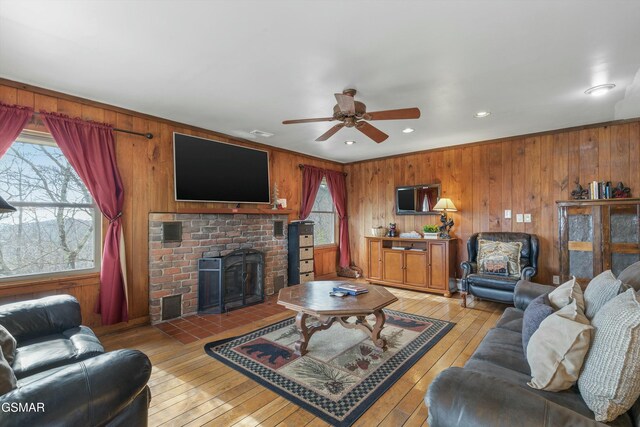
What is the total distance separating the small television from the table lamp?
206mm

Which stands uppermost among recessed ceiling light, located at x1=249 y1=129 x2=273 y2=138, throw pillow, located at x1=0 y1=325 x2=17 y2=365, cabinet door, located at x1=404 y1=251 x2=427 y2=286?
recessed ceiling light, located at x1=249 y1=129 x2=273 y2=138

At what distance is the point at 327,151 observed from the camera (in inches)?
210

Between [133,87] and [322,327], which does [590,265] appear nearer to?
[322,327]

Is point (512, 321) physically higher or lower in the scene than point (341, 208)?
lower

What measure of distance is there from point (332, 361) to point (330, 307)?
18.7 inches

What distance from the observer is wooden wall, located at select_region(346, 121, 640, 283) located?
12.5 feet

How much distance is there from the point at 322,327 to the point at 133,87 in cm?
291

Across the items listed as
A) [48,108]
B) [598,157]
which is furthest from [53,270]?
[598,157]

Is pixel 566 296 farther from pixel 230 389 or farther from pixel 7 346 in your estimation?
pixel 7 346

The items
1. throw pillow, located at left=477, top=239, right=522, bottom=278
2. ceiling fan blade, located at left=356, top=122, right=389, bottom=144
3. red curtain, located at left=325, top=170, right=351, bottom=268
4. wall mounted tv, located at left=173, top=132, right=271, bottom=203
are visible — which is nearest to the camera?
ceiling fan blade, located at left=356, top=122, right=389, bottom=144

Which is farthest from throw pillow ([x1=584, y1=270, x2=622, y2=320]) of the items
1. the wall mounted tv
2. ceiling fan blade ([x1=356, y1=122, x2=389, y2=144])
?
the wall mounted tv

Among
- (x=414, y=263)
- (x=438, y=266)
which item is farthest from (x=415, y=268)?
(x=438, y=266)

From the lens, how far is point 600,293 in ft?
5.06

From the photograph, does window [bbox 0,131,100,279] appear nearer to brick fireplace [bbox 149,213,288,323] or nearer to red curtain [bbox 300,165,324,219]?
brick fireplace [bbox 149,213,288,323]
